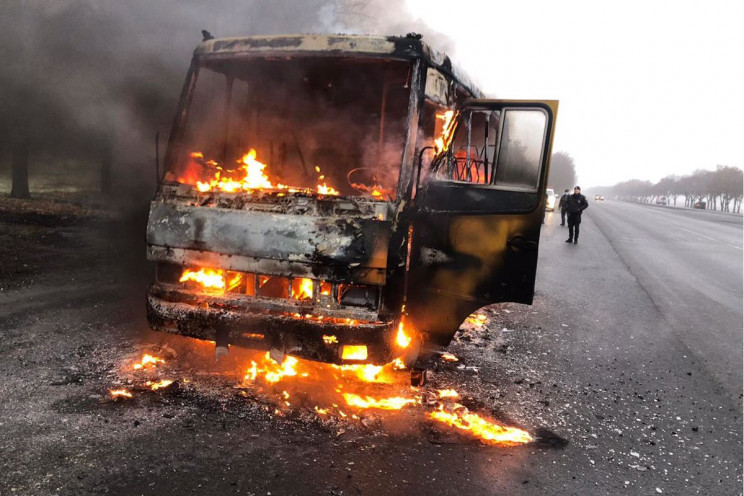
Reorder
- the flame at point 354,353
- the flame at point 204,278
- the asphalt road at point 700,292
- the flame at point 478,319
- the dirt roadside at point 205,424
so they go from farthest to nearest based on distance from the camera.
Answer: the flame at point 478,319 → the asphalt road at point 700,292 → the flame at point 204,278 → the flame at point 354,353 → the dirt roadside at point 205,424

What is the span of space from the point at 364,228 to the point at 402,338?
935mm

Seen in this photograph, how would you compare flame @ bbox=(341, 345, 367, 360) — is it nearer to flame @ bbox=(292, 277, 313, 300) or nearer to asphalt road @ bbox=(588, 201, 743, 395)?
flame @ bbox=(292, 277, 313, 300)

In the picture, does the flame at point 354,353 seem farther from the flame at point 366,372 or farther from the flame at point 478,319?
the flame at point 478,319

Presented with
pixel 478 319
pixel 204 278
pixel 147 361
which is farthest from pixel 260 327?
pixel 478 319

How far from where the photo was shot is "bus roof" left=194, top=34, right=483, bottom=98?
10.6ft

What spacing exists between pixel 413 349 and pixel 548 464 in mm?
1195

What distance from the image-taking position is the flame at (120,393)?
10.5ft

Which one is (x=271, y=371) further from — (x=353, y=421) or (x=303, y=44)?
(x=303, y=44)

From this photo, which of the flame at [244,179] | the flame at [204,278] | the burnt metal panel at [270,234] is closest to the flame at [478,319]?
the flame at [244,179]

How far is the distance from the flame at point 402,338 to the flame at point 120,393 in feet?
6.27

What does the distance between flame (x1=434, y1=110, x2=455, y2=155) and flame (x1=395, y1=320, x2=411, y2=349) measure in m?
1.30

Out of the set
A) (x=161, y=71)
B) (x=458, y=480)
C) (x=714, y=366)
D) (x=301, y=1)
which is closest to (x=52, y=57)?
(x=161, y=71)

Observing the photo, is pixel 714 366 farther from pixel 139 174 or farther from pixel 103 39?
pixel 139 174

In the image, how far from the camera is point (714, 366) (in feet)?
15.5
